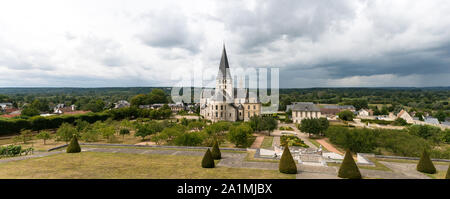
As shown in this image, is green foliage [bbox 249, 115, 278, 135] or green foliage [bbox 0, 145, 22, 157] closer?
green foliage [bbox 0, 145, 22, 157]

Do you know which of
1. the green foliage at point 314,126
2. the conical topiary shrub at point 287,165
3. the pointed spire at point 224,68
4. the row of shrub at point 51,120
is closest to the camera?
the conical topiary shrub at point 287,165

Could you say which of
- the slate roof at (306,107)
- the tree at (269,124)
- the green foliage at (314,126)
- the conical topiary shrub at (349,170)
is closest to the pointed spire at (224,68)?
the slate roof at (306,107)

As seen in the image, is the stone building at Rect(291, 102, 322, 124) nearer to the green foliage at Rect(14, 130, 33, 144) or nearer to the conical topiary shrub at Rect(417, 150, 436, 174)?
the conical topiary shrub at Rect(417, 150, 436, 174)

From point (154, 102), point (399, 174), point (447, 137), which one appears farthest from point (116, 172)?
point (154, 102)

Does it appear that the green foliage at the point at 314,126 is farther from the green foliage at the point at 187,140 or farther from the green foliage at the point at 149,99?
the green foliage at the point at 149,99

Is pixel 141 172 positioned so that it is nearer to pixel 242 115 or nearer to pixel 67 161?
pixel 67 161

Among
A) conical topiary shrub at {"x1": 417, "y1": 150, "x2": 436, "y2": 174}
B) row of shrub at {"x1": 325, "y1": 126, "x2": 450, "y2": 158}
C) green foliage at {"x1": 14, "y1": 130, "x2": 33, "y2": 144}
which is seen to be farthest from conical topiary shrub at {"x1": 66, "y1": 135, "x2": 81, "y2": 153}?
conical topiary shrub at {"x1": 417, "y1": 150, "x2": 436, "y2": 174}
